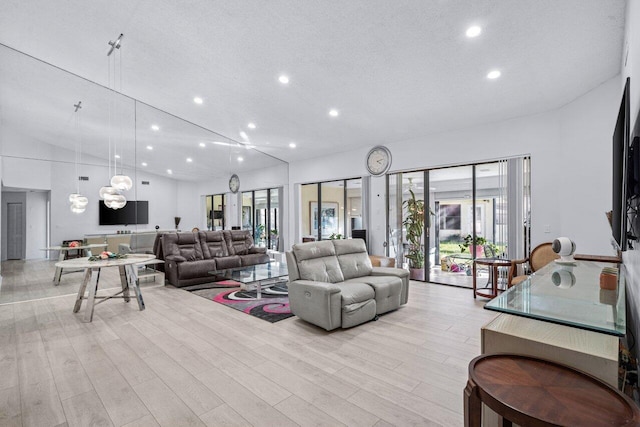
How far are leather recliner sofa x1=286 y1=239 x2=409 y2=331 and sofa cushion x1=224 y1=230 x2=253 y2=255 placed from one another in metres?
3.42

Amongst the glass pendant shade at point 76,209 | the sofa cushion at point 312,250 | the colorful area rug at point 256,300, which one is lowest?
the colorful area rug at point 256,300

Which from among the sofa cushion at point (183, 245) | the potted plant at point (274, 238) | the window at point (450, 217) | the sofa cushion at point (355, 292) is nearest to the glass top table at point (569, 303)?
the sofa cushion at point (355, 292)

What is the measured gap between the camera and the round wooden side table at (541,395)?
881 mm

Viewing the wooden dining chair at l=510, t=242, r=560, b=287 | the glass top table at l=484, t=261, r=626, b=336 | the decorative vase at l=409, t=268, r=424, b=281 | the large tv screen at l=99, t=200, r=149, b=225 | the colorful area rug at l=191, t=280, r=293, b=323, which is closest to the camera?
the glass top table at l=484, t=261, r=626, b=336

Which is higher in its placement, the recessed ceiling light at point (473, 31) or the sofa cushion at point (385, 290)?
the recessed ceiling light at point (473, 31)

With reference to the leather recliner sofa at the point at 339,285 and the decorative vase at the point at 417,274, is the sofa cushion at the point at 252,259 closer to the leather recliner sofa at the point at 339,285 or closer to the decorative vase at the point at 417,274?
the leather recliner sofa at the point at 339,285

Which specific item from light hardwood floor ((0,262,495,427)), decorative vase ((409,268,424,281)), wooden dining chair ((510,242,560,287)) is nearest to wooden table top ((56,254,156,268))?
light hardwood floor ((0,262,495,427))

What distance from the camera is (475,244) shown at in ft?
17.9

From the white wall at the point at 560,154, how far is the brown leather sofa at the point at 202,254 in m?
3.98

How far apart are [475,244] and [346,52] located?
406 cm

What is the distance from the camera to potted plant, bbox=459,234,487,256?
5.46m

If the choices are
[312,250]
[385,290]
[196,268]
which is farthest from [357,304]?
[196,268]

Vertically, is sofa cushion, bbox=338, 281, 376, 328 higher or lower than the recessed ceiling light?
lower

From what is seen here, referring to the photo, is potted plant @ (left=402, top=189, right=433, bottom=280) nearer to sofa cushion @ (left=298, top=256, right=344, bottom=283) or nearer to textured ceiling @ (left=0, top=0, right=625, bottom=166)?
textured ceiling @ (left=0, top=0, right=625, bottom=166)
